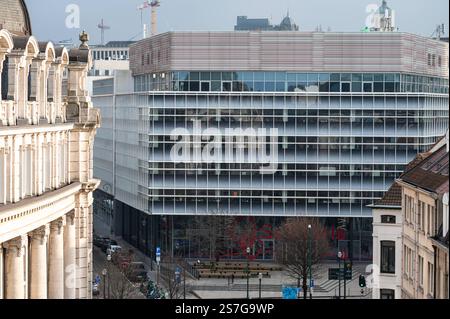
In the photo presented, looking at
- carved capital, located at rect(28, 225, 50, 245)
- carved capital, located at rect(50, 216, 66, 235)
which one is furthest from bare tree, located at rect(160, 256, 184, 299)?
carved capital, located at rect(28, 225, 50, 245)

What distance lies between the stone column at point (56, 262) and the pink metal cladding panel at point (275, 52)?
108ft

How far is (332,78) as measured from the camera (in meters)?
68.1

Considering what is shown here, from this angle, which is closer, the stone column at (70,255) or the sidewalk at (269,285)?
the stone column at (70,255)

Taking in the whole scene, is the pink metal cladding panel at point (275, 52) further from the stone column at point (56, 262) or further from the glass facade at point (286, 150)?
the stone column at point (56, 262)

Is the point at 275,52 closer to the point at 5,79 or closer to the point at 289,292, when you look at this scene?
the point at 289,292

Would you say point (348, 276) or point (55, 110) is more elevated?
point (55, 110)

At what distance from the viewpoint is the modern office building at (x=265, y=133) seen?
67.3 meters

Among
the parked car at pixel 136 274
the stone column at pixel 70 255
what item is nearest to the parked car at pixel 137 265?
the parked car at pixel 136 274

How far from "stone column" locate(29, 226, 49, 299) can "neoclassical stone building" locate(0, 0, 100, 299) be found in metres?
0.02

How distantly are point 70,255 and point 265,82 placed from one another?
37273mm

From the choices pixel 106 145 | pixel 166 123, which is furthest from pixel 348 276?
pixel 106 145

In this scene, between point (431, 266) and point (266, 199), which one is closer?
point (431, 266)

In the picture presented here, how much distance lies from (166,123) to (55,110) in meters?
37.4
